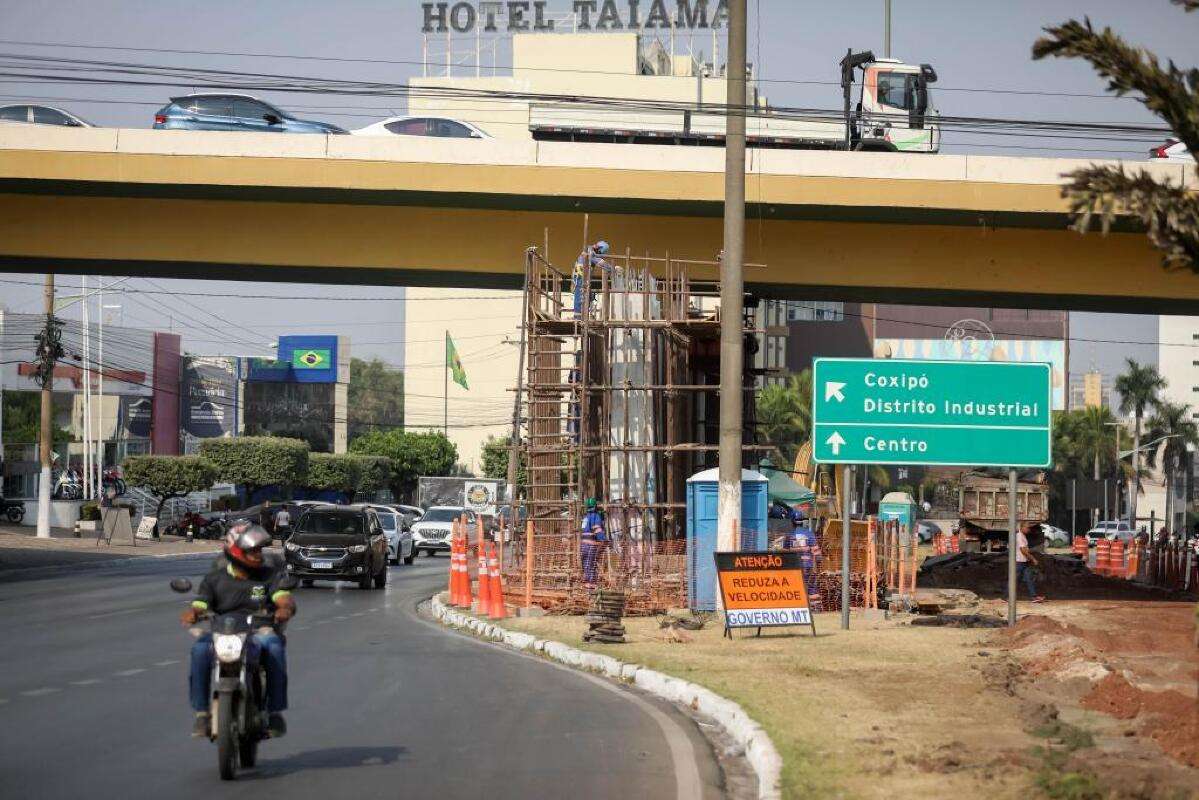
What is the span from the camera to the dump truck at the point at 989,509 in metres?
47.7

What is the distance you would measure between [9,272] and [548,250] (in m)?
10.9

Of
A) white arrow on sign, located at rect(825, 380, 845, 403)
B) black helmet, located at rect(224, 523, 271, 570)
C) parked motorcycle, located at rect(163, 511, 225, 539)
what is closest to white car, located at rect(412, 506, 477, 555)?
parked motorcycle, located at rect(163, 511, 225, 539)

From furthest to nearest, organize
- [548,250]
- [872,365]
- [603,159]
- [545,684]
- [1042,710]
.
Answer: [548,250] → [603,159] → [872,365] → [545,684] → [1042,710]

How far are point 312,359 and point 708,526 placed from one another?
9776 centimetres

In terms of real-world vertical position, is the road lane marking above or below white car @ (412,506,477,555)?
above

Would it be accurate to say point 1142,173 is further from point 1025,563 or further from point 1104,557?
point 1104,557

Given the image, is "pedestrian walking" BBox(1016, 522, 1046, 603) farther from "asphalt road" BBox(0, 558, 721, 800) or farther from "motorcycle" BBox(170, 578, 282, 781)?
"motorcycle" BBox(170, 578, 282, 781)

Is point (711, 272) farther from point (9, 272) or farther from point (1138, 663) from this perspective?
point (1138, 663)

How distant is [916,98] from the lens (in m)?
48.6

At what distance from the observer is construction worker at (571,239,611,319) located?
1082 inches

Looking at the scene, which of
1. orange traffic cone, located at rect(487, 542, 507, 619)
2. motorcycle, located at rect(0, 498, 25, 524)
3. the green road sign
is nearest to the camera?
the green road sign

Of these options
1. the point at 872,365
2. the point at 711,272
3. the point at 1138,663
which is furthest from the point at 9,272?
the point at 1138,663

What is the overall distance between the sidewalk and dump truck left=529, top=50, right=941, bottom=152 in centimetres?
1841


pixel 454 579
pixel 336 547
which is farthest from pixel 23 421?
pixel 454 579
